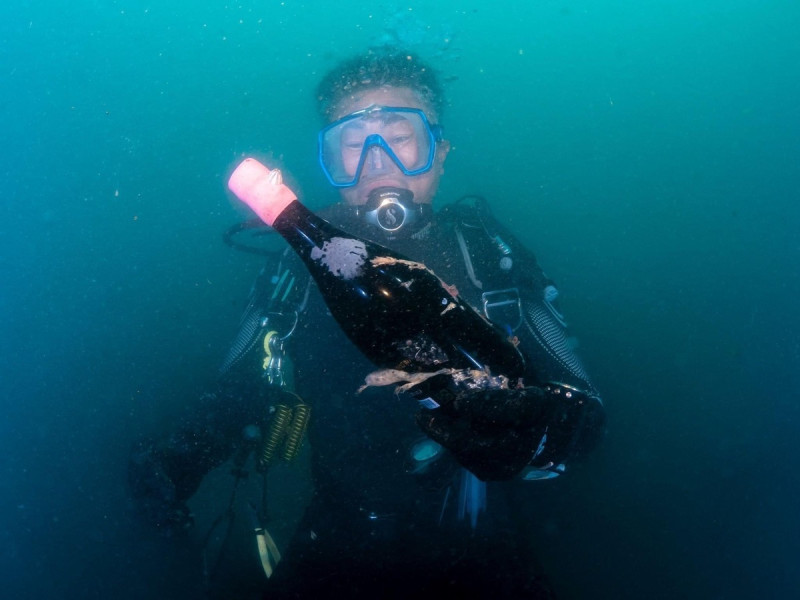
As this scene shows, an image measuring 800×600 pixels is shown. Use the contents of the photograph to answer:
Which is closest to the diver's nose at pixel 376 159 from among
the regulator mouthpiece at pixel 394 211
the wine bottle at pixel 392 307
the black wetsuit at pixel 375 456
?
the regulator mouthpiece at pixel 394 211

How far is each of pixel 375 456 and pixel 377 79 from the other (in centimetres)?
377

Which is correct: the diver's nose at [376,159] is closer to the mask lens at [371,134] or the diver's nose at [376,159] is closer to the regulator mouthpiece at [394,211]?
the mask lens at [371,134]

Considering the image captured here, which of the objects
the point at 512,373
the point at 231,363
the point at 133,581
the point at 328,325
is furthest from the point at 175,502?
the point at 133,581

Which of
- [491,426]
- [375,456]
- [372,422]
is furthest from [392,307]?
[375,456]

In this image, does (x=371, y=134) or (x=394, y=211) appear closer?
(x=394, y=211)

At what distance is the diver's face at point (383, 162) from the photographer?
3.79 metres

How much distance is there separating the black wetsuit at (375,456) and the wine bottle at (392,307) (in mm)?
1821

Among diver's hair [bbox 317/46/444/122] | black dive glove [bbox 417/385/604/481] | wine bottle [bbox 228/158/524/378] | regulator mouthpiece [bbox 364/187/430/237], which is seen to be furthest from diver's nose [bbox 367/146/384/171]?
black dive glove [bbox 417/385/604/481]

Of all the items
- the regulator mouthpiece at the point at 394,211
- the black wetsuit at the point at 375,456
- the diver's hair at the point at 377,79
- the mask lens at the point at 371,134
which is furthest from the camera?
the diver's hair at the point at 377,79

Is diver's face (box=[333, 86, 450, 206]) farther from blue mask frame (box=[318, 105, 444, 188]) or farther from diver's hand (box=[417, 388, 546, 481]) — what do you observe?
diver's hand (box=[417, 388, 546, 481])

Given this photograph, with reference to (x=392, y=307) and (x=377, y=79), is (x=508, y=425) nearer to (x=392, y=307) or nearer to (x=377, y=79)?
(x=392, y=307)

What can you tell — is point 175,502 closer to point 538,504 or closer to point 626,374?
point 538,504

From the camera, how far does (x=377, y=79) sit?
4.27 meters

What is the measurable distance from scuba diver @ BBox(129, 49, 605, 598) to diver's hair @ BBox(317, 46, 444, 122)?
19.6 inches
